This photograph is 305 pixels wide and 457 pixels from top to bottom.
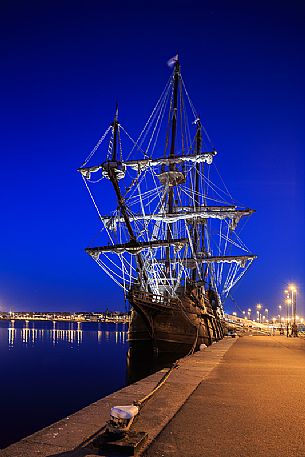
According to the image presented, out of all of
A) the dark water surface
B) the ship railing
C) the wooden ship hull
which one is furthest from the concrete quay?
the wooden ship hull

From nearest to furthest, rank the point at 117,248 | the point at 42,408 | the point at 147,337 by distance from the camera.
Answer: the point at 42,408, the point at 117,248, the point at 147,337

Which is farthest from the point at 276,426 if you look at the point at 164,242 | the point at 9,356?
the point at 9,356

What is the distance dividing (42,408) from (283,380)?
12013 millimetres

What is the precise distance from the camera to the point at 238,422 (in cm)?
604

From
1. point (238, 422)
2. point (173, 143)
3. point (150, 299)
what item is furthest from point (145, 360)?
point (238, 422)

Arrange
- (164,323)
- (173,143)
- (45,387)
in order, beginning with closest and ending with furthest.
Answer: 1. (45,387)
2. (164,323)
3. (173,143)

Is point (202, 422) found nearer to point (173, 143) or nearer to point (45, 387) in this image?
point (45, 387)

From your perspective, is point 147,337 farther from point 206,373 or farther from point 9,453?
point 9,453

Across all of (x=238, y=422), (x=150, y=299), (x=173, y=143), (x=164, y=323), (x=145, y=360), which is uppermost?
(x=173, y=143)

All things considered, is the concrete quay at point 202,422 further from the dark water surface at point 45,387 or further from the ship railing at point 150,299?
the ship railing at point 150,299

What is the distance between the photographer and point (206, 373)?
11656mm

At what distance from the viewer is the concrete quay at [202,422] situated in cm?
475

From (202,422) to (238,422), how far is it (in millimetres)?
500

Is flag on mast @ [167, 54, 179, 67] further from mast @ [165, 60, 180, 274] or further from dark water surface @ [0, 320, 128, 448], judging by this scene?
dark water surface @ [0, 320, 128, 448]
